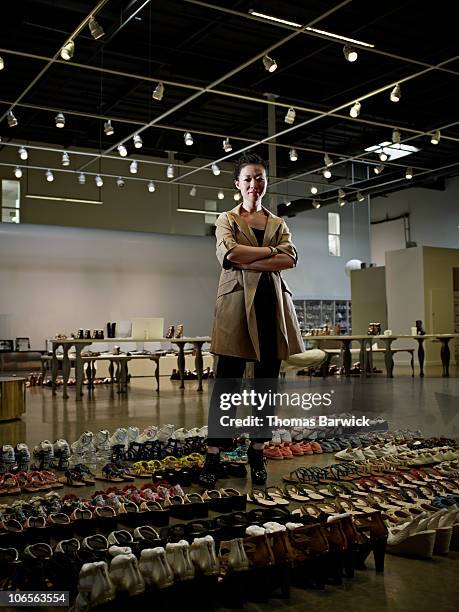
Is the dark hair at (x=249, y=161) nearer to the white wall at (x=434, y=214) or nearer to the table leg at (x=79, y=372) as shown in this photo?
the table leg at (x=79, y=372)

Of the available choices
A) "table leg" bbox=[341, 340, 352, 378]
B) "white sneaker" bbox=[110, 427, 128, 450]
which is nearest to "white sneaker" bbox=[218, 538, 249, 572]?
"white sneaker" bbox=[110, 427, 128, 450]

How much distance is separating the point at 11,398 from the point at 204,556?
4918 mm

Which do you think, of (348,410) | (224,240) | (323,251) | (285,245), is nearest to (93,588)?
(224,240)

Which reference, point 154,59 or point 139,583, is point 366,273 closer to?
point 154,59

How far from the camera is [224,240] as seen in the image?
3.00 meters

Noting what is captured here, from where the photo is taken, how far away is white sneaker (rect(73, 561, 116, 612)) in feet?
5.40

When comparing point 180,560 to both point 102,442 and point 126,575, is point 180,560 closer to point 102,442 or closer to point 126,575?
point 126,575

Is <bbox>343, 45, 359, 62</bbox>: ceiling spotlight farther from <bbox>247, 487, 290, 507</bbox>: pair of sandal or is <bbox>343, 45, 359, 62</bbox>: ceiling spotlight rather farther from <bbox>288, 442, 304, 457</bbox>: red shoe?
<bbox>247, 487, 290, 507</bbox>: pair of sandal

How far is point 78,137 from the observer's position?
597 inches

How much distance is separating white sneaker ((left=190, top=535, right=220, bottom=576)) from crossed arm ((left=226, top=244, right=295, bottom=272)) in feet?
4.64

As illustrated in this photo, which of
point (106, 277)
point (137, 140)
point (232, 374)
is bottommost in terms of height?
point (232, 374)

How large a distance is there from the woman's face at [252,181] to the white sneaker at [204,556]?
5.69 feet

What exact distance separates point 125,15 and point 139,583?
27.3 feet

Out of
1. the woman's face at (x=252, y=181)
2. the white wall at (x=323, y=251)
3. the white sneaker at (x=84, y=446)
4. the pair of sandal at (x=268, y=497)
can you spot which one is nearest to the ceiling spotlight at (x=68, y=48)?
the white sneaker at (x=84, y=446)
